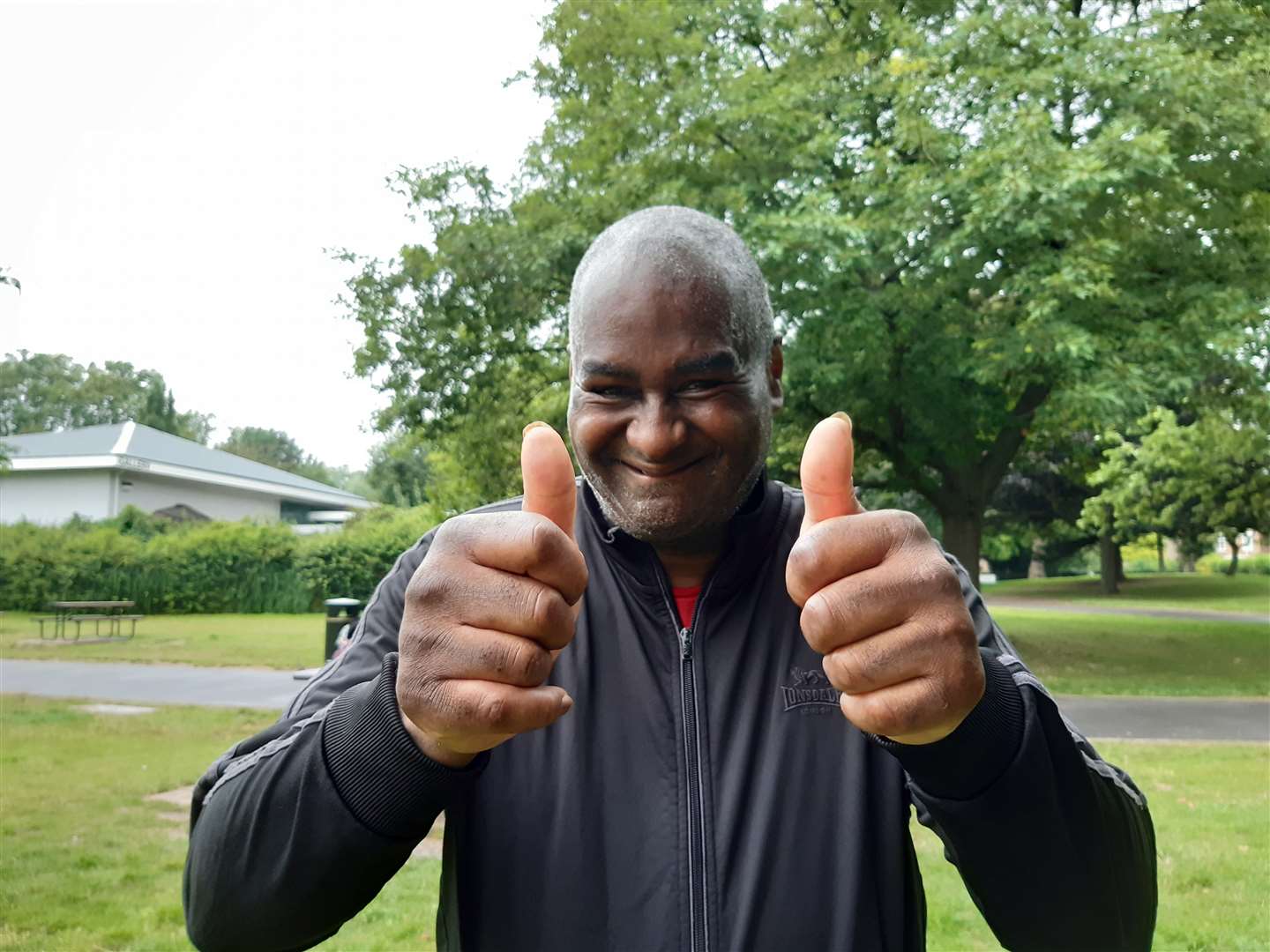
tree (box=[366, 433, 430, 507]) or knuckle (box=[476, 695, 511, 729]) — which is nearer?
knuckle (box=[476, 695, 511, 729])

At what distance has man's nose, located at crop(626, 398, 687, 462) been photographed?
164 centimetres

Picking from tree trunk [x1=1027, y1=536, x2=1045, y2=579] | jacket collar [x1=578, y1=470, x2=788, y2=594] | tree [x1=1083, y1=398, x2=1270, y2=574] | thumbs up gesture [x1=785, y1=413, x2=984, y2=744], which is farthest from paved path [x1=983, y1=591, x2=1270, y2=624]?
thumbs up gesture [x1=785, y1=413, x2=984, y2=744]

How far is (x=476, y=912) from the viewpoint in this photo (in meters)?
1.57

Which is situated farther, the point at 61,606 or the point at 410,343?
the point at 61,606

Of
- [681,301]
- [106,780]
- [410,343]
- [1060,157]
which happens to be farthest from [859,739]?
[410,343]

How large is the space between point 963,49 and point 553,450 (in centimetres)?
1172

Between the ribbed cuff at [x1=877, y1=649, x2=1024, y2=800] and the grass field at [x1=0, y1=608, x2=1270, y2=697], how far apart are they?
11.3 metres

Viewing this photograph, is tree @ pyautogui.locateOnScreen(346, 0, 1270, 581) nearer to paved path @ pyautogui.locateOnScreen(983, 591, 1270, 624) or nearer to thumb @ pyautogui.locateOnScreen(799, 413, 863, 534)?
thumb @ pyautogui.locateOnScreen(799, 413, 863, 534)

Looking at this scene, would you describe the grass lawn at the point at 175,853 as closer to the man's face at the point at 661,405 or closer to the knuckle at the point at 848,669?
the man's face at the point at 661,405

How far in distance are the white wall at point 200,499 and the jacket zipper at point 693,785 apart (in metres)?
19.3

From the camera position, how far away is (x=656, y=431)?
1.64 metres

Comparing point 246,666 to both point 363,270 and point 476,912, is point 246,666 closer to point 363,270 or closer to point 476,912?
point 363,270

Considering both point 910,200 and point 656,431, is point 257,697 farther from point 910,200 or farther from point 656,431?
point 656,431

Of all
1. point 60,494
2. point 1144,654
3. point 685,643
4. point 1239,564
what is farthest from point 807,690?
point 1239,564
